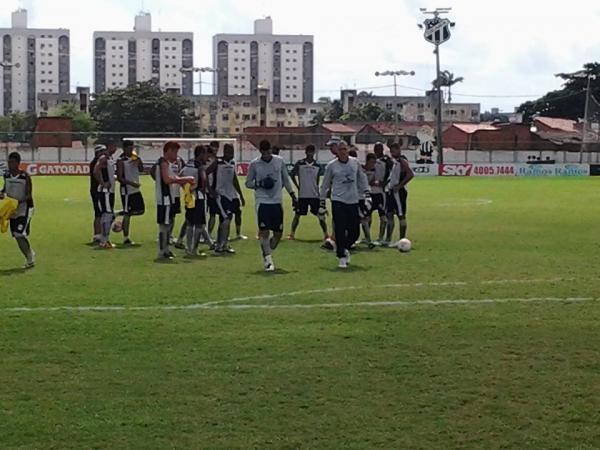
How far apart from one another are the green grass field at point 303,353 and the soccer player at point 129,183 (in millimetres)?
2747

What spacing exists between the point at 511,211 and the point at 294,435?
2159cm

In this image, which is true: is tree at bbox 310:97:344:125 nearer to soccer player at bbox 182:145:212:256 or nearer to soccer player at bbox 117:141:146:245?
soccer player at bbox 117:141:146:245

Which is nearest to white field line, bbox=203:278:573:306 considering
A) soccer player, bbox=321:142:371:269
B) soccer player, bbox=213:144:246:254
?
soccer player, bbox=321:142:371:269

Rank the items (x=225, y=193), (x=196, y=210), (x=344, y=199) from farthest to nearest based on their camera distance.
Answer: (x=225, y=193), (x=196, y=210), (x=344, y=199)

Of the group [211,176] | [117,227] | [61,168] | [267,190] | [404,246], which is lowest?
[404,246]

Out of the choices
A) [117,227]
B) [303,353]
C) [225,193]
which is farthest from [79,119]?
[303,353]

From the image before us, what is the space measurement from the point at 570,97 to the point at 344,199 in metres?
105

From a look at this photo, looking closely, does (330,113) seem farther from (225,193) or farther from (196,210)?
(196,210)

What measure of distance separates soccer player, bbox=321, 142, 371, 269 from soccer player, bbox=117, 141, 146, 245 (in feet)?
16.4

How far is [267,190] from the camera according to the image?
44.0ft

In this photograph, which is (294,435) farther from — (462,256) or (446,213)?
(446,213)

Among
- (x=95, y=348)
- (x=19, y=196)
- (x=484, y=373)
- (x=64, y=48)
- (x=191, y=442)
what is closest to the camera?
(x=191, y=442)

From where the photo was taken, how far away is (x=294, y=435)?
5848 millimetres

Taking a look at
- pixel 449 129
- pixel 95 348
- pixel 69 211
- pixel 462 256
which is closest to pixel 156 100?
pixel 449 129
